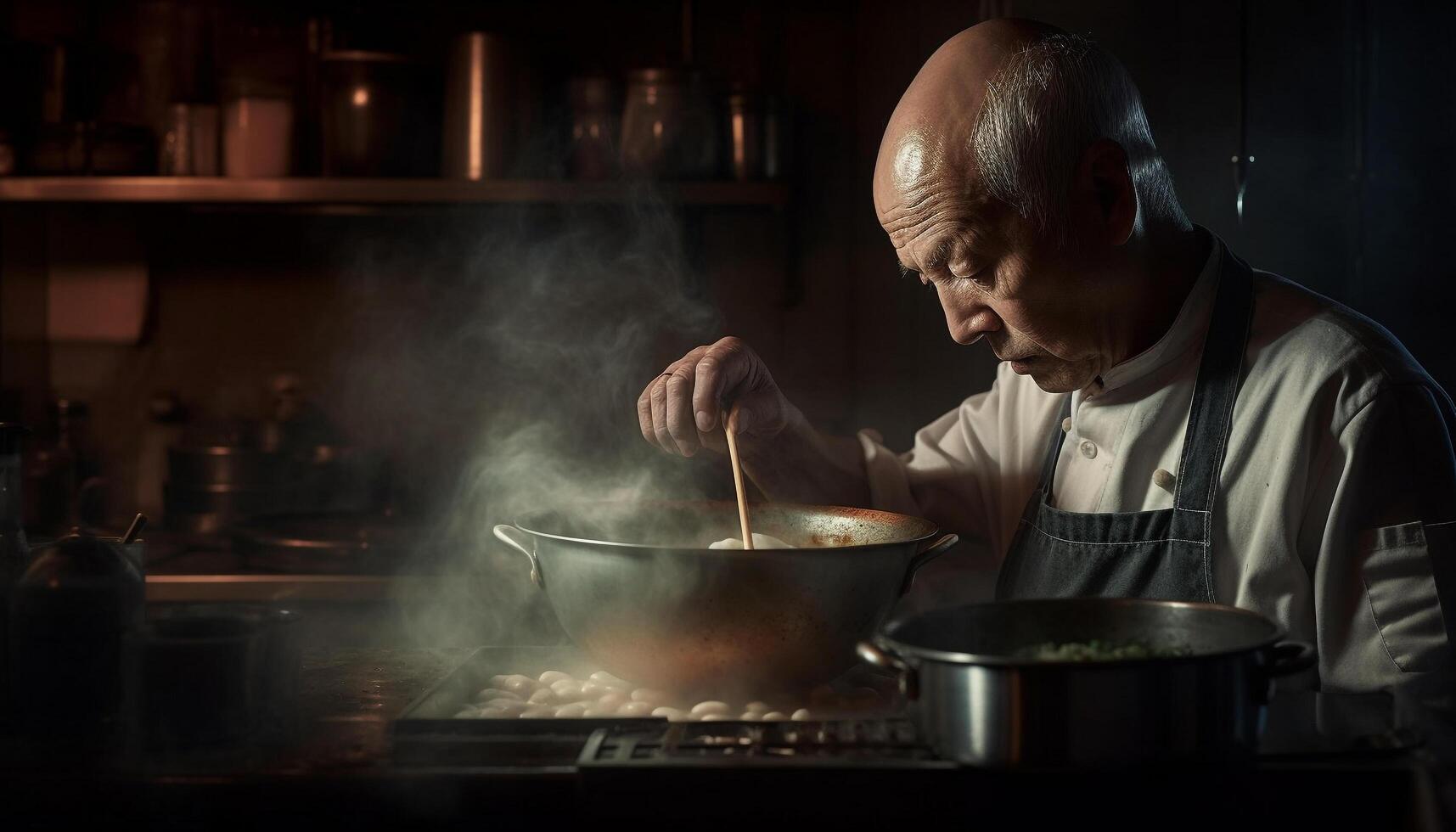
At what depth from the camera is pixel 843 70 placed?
344 cm

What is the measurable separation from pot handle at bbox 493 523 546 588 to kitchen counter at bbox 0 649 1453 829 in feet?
0.97

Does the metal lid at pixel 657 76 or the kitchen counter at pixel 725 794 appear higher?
the metal lid at pixel 657 76

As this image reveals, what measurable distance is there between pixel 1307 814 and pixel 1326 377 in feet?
2.35

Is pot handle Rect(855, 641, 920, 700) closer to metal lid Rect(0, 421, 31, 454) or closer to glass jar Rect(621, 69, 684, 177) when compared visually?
metal lid Rect(0, 421, 31, 454)

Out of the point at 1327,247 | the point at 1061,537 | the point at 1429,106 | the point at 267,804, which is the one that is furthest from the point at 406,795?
the point at 1429,106

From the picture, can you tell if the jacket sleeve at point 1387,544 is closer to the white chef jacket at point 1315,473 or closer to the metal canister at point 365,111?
the white chef jacket at point 1315,473

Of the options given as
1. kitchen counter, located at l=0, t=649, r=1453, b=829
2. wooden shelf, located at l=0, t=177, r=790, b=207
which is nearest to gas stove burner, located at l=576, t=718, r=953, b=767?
kitchen counter, located at l=0, t=649, r=1453, b=829

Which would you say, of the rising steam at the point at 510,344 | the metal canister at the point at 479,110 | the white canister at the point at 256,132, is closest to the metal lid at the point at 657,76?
the metal canister at the point at 479,110

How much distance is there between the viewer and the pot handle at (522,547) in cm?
129

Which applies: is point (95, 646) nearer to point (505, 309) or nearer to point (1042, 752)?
point (1042, 752)

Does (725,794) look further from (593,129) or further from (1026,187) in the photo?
(593,129)

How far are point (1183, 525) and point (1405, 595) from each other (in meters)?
0.26

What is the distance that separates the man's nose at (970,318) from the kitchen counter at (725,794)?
0.75 m

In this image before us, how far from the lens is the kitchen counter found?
949 millimetres
